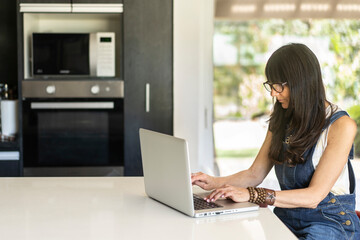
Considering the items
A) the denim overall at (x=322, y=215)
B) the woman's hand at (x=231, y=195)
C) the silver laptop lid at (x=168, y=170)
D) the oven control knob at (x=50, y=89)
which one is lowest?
the denim overall at (x=322, y=215)

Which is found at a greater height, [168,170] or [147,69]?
[147,69]

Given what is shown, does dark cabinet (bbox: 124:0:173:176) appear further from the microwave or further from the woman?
the woman

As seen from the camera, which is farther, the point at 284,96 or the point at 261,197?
the point at 284,96

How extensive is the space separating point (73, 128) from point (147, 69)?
66 cm

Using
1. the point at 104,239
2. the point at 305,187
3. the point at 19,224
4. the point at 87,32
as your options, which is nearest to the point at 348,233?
the point at 305,187

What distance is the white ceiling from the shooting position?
13.3 feet

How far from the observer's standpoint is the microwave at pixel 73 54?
3.71m

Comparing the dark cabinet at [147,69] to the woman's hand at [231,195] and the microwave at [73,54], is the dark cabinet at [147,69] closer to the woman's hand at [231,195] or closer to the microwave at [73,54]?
the microwave at [73,54]

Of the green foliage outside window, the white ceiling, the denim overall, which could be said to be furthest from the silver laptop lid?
the green foliage outside window

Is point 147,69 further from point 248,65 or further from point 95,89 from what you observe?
point 248,65

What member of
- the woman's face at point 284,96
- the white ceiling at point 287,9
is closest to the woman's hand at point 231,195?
the woman's face at point 284,96

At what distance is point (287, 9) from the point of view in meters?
4.20

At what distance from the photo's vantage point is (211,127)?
403cm

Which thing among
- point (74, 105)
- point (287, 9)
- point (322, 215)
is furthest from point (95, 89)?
point (322, 215)
